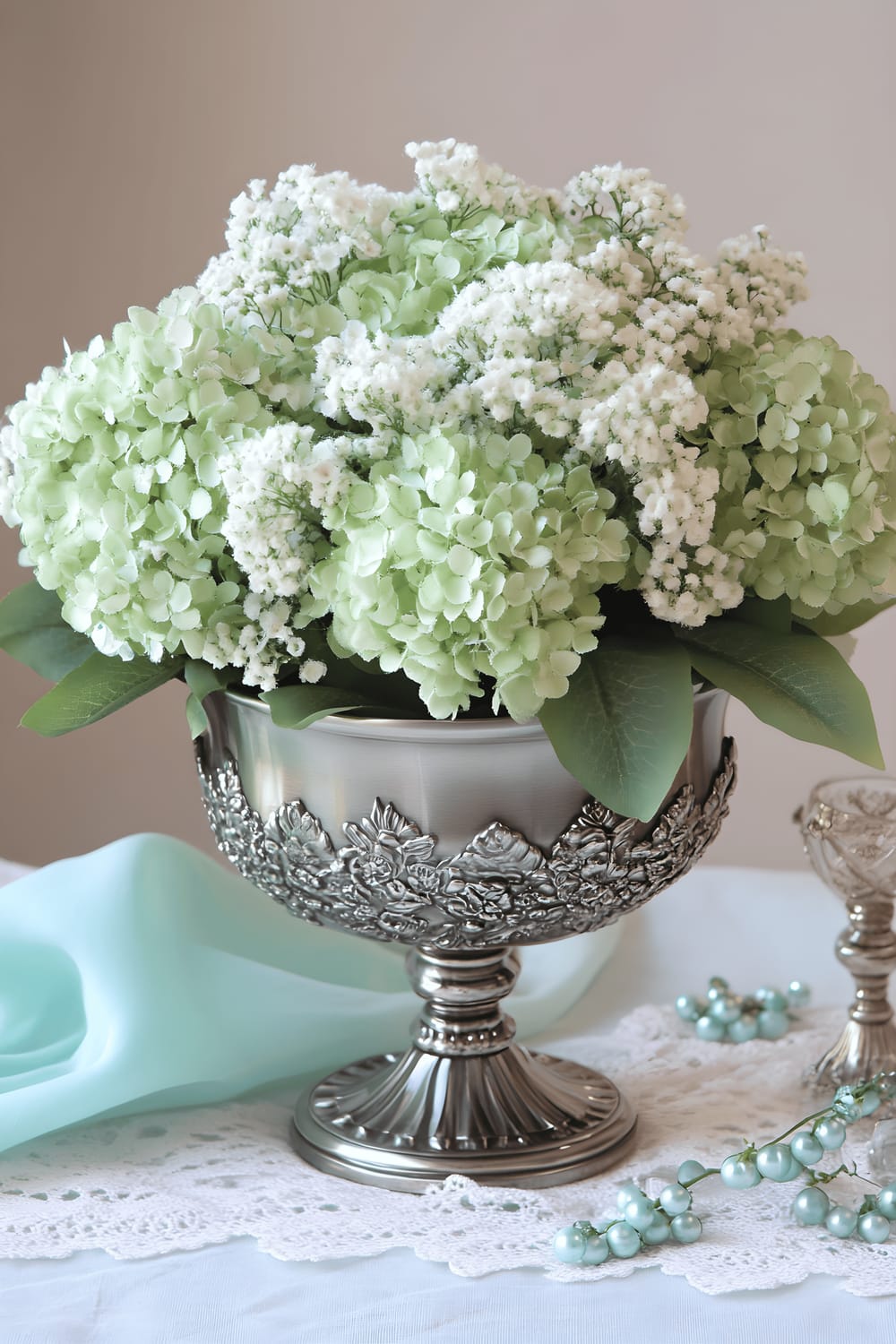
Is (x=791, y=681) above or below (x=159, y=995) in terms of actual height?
above

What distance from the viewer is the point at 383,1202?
2.50ft

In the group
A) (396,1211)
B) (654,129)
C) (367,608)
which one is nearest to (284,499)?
(367,608)

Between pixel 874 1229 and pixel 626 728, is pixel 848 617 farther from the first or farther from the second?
pixel 874 1229

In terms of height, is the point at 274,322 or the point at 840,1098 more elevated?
the point at 274,322

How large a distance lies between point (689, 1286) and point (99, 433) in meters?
0.47

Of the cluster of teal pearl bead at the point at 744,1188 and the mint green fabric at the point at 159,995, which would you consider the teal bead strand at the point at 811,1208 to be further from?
the mint green fabric at the point at 159,995

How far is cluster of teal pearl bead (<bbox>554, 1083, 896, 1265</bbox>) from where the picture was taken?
70cm

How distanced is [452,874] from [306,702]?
0.11 meters

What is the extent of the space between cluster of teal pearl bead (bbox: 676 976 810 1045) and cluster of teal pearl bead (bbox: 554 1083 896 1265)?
7.8 inches

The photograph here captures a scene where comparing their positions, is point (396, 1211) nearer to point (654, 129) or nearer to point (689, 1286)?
point (689, 1286)

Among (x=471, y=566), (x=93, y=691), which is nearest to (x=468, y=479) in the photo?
(x=471, y=566)

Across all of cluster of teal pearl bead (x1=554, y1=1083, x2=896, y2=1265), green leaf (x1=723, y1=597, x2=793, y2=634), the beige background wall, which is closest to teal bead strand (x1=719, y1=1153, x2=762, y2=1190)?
cluster of teal pearl bead (x1=554, y1=1083, x2=896, y2=1265)

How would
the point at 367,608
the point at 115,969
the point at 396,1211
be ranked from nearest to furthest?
the point at 367,608
the point at 396,1211
the point at 115,969

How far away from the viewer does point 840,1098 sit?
0.80m
